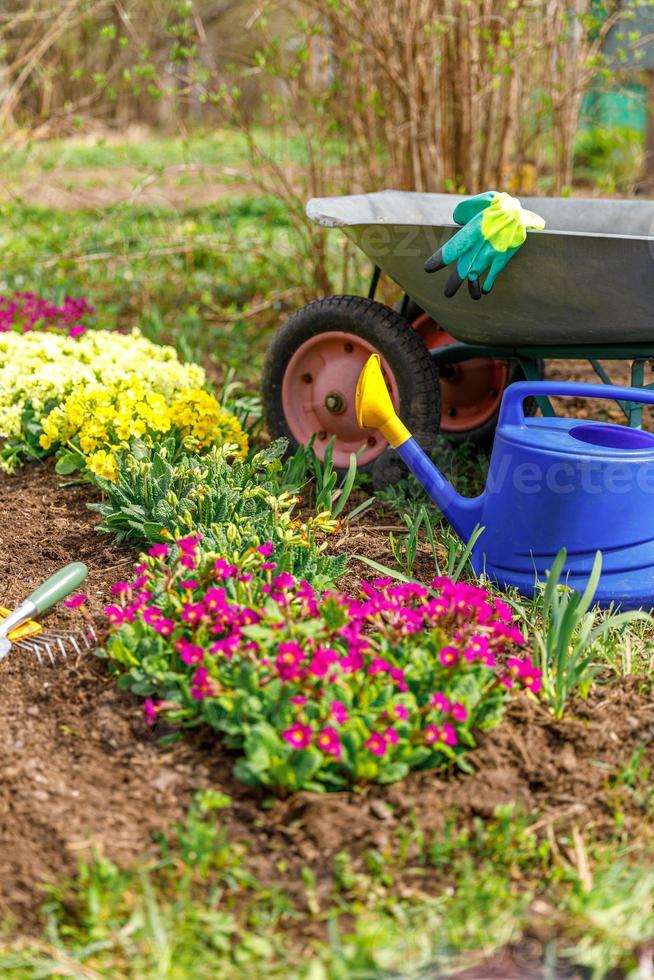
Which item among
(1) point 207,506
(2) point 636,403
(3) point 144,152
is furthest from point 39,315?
(3) point 144,152

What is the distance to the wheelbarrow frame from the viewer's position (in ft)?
8.70

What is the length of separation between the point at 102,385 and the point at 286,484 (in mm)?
691

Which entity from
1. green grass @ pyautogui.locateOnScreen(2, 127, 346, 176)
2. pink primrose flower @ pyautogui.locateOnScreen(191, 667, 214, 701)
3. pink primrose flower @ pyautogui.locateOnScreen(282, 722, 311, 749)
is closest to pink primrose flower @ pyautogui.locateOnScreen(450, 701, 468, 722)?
pink primrose flower @ pyautogui.locateOnScreen(282, 722, 311, 749)

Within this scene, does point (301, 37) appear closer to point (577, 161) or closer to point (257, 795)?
point (257, 795)

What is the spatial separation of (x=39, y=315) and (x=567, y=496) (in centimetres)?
267

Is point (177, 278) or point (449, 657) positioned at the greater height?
point (177, 278)

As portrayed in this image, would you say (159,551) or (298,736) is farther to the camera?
(159,551)

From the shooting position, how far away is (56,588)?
2.04 metres

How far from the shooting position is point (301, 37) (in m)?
4.82

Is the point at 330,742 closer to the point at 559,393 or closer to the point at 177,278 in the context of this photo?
the point at 559,393

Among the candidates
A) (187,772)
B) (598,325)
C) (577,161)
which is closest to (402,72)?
(598,325)

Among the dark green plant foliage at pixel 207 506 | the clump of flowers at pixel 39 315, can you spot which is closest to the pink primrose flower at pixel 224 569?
the dark green plant foliage at pixel 207 506

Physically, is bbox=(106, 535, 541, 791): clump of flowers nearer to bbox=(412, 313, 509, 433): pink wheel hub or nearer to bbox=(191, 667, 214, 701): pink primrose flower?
bbox=(191, 667, 214, 701): pink primrose flower

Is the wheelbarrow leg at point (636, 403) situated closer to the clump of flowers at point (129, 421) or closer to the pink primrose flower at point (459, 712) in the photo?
the clump of flowers at point (129, 421)
